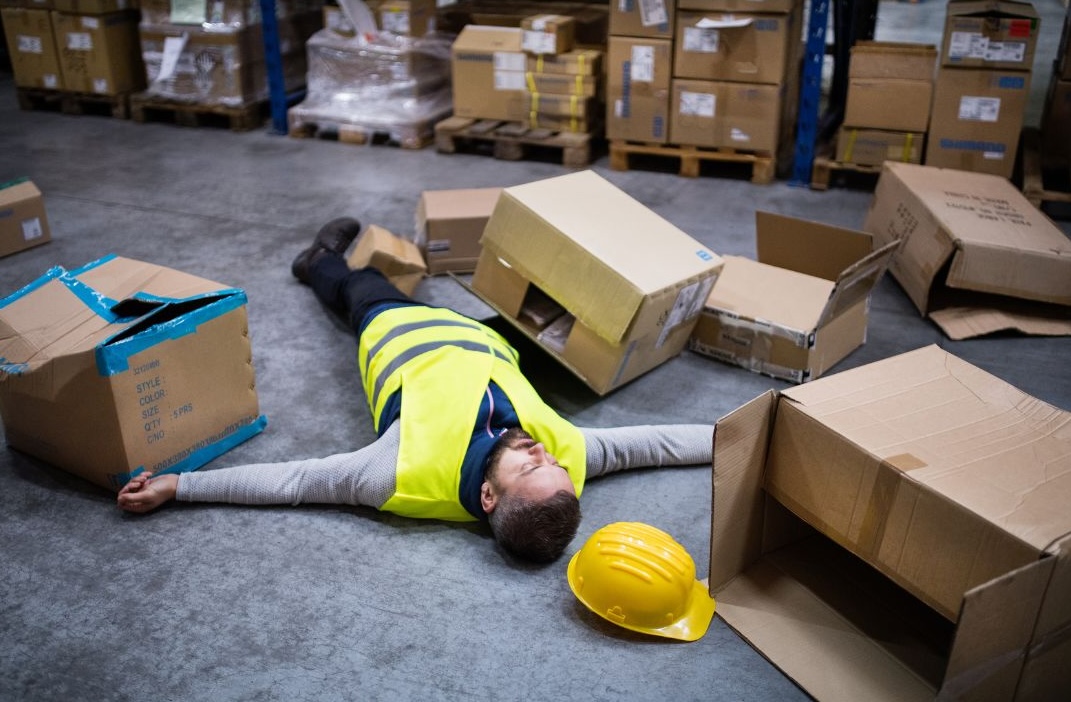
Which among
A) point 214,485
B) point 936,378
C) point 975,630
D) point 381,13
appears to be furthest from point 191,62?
point 975,630

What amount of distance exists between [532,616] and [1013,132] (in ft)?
15.0

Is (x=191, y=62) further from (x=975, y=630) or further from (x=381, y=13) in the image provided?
(x=975, y=630)

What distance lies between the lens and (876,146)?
596 centimetres

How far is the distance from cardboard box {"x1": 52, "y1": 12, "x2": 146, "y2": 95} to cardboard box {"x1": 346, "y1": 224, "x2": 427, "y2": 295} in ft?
14.2

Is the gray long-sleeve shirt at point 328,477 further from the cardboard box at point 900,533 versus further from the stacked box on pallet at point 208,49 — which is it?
the stacked box on pallet at point 208,49

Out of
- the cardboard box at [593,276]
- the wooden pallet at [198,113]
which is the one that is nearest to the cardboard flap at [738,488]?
the cardboard box at [593,276]

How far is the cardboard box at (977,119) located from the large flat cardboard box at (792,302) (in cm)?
212

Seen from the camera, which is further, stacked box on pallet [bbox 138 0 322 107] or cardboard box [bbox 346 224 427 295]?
stacked box on pallet [bbox 138 0 322 107]

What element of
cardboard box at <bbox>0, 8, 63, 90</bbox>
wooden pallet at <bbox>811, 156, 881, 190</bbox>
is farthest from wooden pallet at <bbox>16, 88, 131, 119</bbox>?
wooden pallet at <bbox>811, 156, 881, 190</bbox>

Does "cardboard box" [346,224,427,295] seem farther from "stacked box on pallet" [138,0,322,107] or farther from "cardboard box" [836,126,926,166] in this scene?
"stacked box on pallet" [138,0,322,107]

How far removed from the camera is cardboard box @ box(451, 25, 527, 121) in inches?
258

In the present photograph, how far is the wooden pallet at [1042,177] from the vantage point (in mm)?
5523

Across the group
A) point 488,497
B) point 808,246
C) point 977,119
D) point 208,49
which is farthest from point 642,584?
point 208,49

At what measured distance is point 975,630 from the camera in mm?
1834
